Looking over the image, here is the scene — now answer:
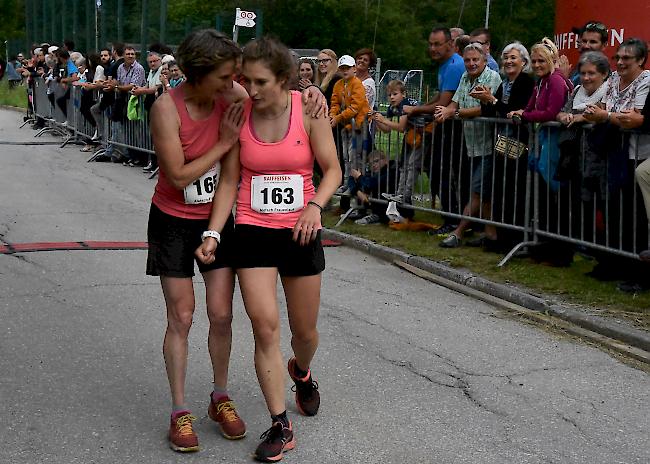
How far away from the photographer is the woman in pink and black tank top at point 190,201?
4562 millimetres

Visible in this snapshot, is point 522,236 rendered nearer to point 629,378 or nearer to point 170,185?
point 629,378

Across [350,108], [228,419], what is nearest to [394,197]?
[350,108]

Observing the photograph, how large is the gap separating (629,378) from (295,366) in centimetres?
216

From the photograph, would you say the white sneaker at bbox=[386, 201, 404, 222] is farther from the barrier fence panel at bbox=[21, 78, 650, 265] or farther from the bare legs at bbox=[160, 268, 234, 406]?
the bare legs at bbox=[160, 268, 234, 406]

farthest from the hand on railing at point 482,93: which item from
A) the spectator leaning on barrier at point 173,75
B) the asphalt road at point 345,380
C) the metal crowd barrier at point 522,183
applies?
the spectator leaning on barrier at point 173,75

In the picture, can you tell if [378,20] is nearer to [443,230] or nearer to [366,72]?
[366,72]

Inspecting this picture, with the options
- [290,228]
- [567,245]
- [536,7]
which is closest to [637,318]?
[567,245]

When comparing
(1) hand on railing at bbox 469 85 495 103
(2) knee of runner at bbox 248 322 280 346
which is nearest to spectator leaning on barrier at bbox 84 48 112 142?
(1) hand on railing at bbox 469 85 495 103

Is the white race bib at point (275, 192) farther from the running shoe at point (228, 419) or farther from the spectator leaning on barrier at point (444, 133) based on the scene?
the spectator leaning on barrier at point (444, 133)

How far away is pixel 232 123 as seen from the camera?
4.62 metres

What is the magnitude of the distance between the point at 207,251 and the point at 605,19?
7.40 m

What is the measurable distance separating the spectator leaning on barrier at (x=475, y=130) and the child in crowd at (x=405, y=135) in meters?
0.66

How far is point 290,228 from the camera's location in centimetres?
471

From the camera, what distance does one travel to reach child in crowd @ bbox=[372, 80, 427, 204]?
35.3 feet
